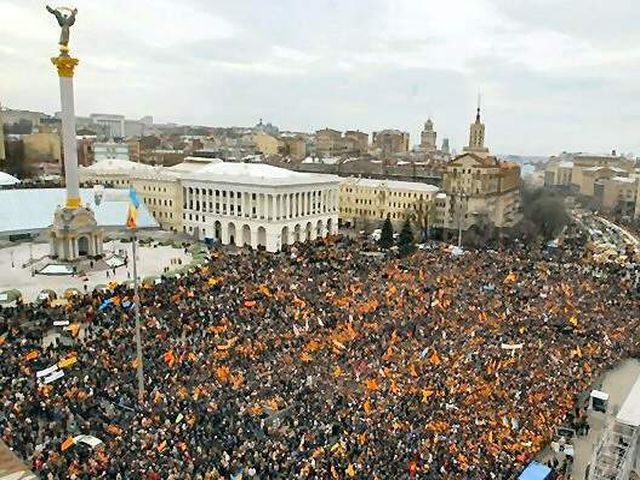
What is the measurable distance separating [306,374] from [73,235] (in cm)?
2539

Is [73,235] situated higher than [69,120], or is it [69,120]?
[69,120]

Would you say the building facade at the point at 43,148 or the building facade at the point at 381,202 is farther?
the building facade at the point at 43,148

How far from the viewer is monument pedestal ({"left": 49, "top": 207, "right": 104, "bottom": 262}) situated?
42.1 meters

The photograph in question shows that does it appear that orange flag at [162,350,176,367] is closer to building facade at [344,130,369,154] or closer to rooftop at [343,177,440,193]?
rooftop at [343,177,440,193]

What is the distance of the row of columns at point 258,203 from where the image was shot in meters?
55.7

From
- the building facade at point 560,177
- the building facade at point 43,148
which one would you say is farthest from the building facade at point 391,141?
the building facade at point 43,148

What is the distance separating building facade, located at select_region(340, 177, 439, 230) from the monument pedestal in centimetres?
3363

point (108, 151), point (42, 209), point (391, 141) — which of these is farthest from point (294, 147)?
point (42, 209)

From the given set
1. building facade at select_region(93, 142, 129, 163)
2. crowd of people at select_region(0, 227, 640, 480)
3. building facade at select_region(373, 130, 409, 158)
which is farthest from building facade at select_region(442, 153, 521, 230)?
building facade at select_region(373, 130, 409, 158)

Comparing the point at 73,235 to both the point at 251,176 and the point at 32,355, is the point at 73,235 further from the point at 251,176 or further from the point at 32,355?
the point at 32,355

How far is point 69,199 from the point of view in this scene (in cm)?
4300

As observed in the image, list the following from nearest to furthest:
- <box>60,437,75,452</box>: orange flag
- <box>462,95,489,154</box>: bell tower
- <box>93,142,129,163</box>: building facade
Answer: <box>60,437,75,452</box>: orange flag
<box>462,95,489,154</box>: bell tower
<box>93,142,129,163</box>: building facade

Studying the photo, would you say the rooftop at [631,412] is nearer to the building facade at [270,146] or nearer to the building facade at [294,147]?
the building facade at [294,147]

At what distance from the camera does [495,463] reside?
59.0 feet
